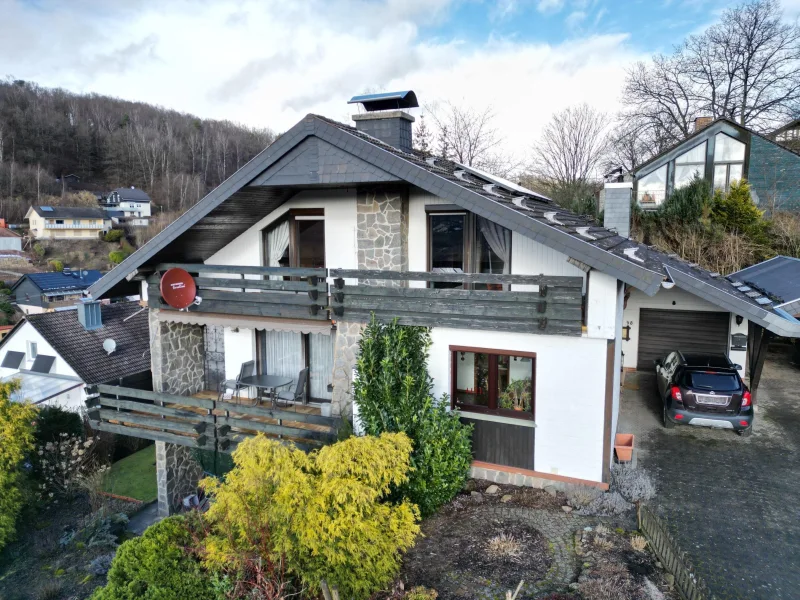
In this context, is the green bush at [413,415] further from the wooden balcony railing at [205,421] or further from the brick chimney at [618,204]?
the brick chimney at [618,204]

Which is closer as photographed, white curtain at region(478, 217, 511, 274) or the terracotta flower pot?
white curtain at region(478, 217, 511, 274)

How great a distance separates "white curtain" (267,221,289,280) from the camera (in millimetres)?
12953

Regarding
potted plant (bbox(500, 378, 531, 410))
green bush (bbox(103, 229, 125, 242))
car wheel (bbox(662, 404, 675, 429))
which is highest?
green bush (bbox(103, 229, 125, 242))

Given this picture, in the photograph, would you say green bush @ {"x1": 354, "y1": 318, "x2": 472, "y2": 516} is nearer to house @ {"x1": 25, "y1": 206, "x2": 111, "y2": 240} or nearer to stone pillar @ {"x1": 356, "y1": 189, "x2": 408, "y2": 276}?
stone pillar @ {"x1": 356, "y1": 189, "x2": 408, "y2": 276}

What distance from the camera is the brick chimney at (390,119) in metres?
13.0

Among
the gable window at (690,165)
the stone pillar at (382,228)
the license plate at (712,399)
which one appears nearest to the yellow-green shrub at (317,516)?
the stone pillar at (382,228)

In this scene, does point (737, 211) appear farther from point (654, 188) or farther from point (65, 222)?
point (65, 222)

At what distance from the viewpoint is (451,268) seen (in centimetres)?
1153

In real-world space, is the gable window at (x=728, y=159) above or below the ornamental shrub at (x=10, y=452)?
above

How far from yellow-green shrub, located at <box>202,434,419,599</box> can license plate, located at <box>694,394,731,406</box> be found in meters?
8.56

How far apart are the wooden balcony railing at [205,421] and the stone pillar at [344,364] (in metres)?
0.53

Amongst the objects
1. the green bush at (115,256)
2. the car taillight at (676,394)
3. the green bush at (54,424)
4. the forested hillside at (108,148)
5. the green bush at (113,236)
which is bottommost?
the green bush at (54,424)

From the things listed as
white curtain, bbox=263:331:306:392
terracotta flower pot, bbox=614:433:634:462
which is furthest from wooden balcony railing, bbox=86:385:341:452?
terracotta flower pot, bbox=614:433:634:462

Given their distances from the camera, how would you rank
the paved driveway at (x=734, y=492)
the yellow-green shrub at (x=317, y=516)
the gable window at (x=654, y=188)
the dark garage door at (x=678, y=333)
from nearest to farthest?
the yellow-green shrub at (x=317, y=516)
the paved driveway at (x=734, y=492)
the dark garage door at (x=678, y=333)
the gable window at (x=654, y=188)
